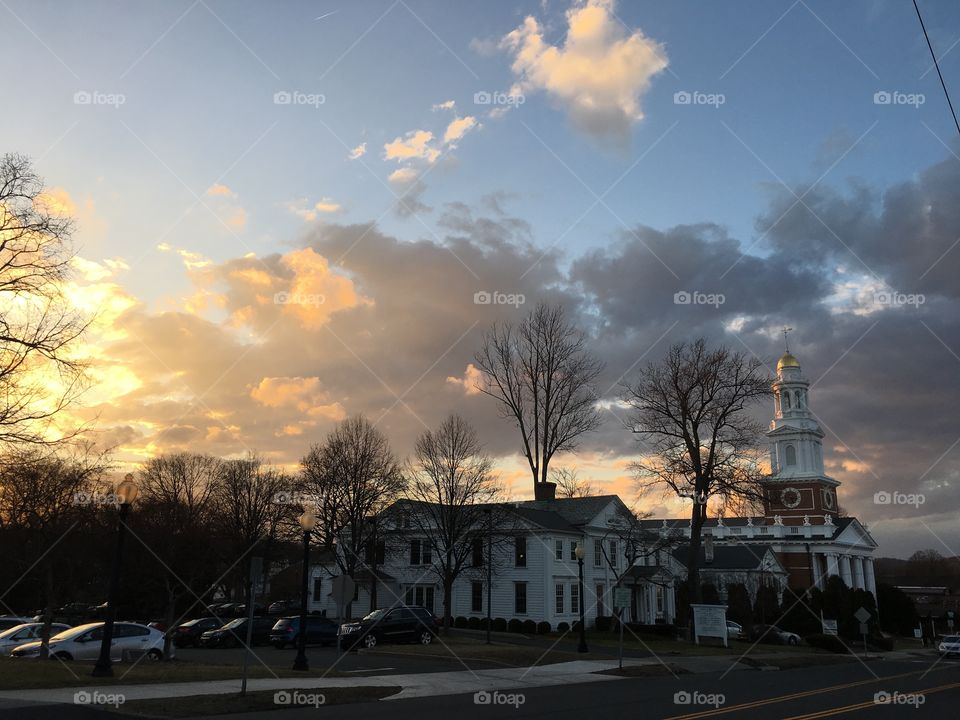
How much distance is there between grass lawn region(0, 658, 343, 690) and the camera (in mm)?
16766

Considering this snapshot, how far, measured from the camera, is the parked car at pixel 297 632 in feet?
117

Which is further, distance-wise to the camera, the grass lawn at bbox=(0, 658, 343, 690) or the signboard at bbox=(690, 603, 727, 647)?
the signboard at bbox=(690, 603, 727, 647)

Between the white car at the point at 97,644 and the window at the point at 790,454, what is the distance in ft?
302

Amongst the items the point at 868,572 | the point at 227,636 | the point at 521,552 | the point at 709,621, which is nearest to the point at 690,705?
the point at 227,636

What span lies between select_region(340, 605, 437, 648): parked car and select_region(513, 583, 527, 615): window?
17.2m

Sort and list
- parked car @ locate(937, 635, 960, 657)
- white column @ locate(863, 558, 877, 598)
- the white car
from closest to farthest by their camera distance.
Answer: the white car → parked car @ locate(937, 635, 960, 657) → white column @ locate(863, 558, 877, 598)

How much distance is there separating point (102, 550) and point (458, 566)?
798 inches

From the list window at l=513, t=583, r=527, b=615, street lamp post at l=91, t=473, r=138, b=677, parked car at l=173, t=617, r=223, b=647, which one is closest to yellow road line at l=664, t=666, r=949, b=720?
street lamp post at l=91, t=473, r=138, b=677

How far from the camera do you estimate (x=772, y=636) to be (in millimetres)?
57906

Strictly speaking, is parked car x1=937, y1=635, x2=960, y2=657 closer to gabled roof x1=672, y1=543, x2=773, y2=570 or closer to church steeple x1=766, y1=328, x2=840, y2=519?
gabled roof x1=672, y1=543, x2=773, y2=570

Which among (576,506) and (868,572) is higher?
(576,506)

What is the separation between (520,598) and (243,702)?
41.1 m

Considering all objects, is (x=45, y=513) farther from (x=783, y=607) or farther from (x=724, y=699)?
(x=783, y=607)

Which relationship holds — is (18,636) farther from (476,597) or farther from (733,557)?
(733,557)
